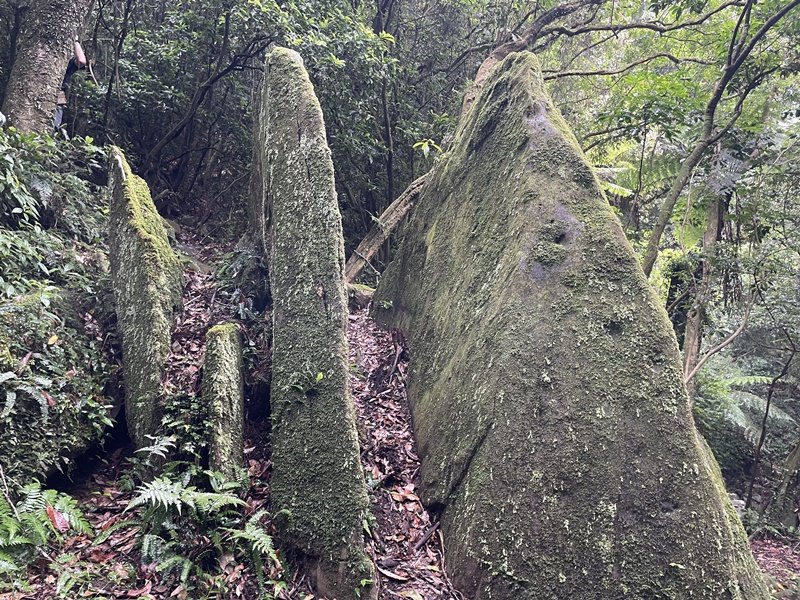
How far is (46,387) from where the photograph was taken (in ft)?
13.3

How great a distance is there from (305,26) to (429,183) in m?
3.57

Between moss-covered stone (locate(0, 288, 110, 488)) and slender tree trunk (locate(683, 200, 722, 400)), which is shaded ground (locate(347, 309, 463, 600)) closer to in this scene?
moss-covered stone (locate(0, 288, 110, 488))

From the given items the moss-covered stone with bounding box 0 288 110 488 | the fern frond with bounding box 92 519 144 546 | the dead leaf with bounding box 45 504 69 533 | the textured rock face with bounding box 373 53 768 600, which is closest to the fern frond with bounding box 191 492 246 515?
the fern frond with bounding box 92 519 144 546

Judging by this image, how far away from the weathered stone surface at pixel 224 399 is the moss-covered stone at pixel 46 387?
992mm

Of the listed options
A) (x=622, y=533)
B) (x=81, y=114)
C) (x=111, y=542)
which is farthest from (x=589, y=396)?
(x=81, y=114)

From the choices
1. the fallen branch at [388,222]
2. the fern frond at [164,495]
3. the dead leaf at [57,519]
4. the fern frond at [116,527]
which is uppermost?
the fallen branch at [388,222]

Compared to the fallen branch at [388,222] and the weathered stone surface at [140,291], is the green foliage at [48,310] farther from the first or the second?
the fallen branch at [388,222]

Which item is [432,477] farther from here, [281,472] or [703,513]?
[703,513]

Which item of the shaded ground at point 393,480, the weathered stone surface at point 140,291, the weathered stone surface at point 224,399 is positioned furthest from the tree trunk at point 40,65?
the shaded ground at point 393,480

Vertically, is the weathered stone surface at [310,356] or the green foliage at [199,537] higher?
the weathered stone surface at [310,356]

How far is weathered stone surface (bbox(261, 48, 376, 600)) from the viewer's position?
3.53 m

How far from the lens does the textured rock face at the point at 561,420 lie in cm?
314

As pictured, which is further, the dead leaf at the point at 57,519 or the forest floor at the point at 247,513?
the dead leaf at the point at 57,519

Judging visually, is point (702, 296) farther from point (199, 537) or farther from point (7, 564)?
point (7, 564)
